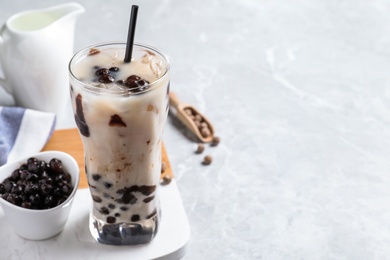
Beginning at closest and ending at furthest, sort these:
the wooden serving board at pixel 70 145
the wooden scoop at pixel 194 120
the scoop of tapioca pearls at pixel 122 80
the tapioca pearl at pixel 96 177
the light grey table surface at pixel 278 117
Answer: the scoop of tapioca pearls at pixel 122 80 < the tapioca pearl at pixel 96 177 < the light grey table surface at pixel 278 117 < the wooden serving board at pixel 70 145 < the wooden scoop at pixel 194 120

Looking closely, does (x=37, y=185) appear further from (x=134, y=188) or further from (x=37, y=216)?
(x=134, y=188)

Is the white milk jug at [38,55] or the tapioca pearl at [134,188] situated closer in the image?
the tapioca pearl at [134,188]

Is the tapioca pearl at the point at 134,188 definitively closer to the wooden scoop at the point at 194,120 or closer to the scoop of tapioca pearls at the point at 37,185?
the scoop of tapioca pearls at the point at 37,185

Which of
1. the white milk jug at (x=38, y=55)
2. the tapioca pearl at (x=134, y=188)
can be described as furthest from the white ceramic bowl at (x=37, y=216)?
the white milk jug at (x=38, y=55)

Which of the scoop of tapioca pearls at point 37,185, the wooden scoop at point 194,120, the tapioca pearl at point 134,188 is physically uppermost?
the tapioca pearl at point 134,188

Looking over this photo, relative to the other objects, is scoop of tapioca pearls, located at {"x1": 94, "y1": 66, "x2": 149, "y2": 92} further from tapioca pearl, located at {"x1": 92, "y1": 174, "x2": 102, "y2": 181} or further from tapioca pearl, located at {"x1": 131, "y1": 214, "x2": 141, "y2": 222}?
tapioca pearl, located at {"x1": 131, "y1": 214, "x2": 141, "y2": 222}

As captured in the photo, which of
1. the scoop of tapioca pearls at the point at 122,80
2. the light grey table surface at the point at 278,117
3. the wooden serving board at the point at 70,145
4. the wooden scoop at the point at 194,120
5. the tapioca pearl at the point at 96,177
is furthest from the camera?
the wooden scoop at the point at 194,120

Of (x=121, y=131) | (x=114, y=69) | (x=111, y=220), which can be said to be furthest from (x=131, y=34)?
(x=111, y=220)

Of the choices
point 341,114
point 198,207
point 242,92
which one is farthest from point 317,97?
point 198,207
